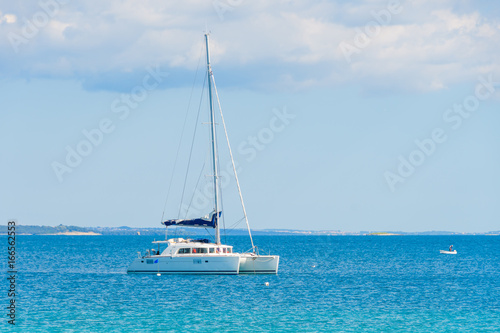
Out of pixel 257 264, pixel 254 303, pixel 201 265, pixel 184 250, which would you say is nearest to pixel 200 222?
pixel 184 250

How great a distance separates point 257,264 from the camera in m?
78.0

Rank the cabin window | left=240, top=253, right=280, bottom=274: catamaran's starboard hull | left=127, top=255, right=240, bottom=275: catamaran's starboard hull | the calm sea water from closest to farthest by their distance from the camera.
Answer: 1. the calm sea water
2. left=127, top=255, right=240, bottom=275: catamaran's starboard hull
3. the cabin window
4. left=240, top=253, right=280, bottom=274: catamaran's starboard hull

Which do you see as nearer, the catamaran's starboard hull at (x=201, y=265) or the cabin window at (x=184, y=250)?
the catamaran's starboard hull at (x=201, y=265)

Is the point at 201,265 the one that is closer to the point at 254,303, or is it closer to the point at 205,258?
the point at 205,258

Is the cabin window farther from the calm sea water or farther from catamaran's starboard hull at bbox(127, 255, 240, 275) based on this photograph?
the calm sea water

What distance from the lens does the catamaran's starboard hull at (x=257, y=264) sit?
7725cm

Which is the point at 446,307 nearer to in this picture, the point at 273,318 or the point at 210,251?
the point at 273,318

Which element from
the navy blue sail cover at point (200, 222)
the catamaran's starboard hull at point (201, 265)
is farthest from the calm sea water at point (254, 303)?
the navy blue sail cover at point (200, 222)

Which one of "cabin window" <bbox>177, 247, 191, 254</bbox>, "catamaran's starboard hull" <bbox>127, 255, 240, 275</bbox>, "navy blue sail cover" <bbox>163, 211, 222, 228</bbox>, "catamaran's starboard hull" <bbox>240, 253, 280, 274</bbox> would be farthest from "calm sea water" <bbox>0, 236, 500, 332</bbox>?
"navy blue sail cover" <bbox>163, 211, 222, 228</bbox>

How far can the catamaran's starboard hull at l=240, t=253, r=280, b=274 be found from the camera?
253 ft

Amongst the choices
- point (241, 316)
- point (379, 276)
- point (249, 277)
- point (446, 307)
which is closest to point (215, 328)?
point (241, 316)

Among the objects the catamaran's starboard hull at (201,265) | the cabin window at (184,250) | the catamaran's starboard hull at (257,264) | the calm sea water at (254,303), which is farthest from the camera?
the catamaran's starboard hull at (257,264)

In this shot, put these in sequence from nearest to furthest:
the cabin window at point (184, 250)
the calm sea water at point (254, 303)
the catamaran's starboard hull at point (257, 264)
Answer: the calm sea water at point (254, 303) < the cabin window at point (184, 250) < the catamaran's starboard hull at point (257, 264)

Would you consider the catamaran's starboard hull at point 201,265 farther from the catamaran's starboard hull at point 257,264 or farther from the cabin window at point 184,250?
the catamaran's starboard hull at point 257,264
